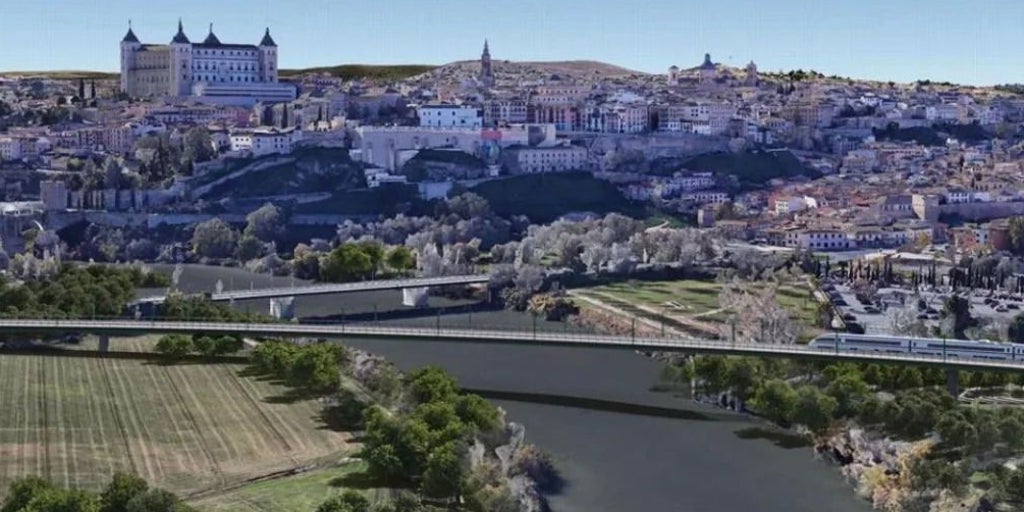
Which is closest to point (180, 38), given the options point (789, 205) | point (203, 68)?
point (203, 68)

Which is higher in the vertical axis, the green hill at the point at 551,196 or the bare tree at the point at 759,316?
the green hill at the point at 551,196

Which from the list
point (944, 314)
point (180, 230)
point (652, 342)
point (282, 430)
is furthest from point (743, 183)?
point (282, 430)

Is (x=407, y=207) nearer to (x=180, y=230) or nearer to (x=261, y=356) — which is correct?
(x=180, y=230)

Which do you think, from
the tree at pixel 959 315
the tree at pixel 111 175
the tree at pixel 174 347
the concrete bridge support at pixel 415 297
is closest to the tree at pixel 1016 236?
the tree at pixel 959 315

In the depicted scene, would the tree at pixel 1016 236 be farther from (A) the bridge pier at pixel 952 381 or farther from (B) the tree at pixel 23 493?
(B) the tree at pixel 23 493

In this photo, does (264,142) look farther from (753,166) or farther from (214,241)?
(753,166)
